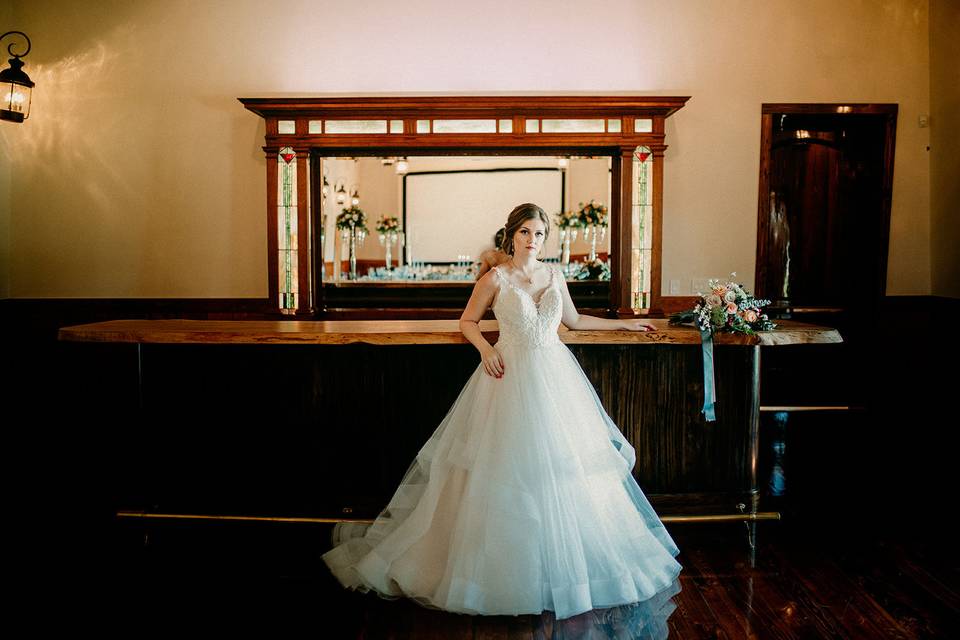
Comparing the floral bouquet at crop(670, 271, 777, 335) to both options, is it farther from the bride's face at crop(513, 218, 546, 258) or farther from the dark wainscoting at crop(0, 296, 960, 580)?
the bride's face at crop(513, 218, 546, 258)

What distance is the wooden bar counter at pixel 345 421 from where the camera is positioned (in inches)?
138

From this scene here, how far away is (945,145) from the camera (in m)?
5.63

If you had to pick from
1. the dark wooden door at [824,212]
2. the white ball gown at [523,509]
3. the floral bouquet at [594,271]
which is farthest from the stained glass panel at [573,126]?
the white ball gown at [523,509]

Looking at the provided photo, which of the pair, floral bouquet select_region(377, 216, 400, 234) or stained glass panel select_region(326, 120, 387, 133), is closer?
stained glass panel select_region(326, 120, 387, 133)

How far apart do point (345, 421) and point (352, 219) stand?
9.33ft

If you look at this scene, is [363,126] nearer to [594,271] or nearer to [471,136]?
[471,136]

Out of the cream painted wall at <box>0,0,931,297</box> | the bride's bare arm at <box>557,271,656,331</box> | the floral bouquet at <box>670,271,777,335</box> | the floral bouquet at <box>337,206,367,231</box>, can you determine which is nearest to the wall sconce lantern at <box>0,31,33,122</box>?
the cream painted wall at <box>0,0,931,297</box>

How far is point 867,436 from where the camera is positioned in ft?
17.6

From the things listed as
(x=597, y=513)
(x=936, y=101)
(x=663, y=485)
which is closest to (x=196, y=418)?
(x=597, y=513)

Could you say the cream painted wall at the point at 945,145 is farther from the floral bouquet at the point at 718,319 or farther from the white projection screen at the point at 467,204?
the floral bouquet at the point at 718,319

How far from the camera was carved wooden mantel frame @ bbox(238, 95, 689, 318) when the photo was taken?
541 centimetres

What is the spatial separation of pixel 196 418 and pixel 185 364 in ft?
0.97

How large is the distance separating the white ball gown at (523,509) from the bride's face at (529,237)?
0.49ft

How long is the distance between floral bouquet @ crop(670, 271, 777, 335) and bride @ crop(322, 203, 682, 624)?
0.71 meters
